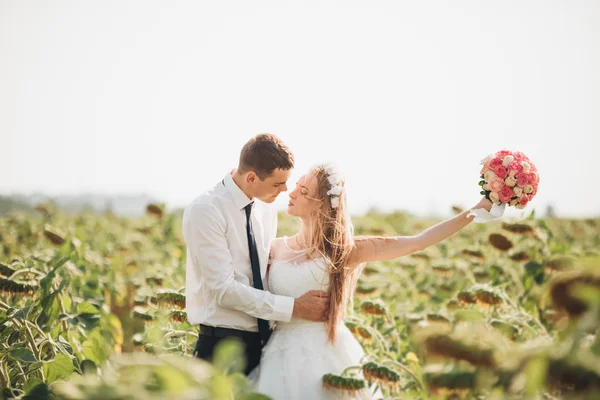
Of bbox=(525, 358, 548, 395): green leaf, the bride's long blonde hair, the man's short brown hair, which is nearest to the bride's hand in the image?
the bride's long blonde hair

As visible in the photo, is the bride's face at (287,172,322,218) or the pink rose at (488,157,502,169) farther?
the bride's face at (287,172,322,218)

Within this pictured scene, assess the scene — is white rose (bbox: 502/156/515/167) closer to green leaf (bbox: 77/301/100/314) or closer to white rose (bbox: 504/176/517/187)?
white rose (bbox: 504/176/517/187)

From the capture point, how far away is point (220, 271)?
116 inches

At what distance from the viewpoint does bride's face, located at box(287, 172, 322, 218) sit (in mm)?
3398

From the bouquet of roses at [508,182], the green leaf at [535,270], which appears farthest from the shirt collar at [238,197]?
the green leaf at [535,270]

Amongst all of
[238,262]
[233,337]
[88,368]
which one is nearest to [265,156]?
[238,262]

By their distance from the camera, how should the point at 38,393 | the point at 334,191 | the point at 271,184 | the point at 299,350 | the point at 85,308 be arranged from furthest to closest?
the point at 85,308
the point at 334,191
the point at 271,184
the point at 299,350
the point at 38,393

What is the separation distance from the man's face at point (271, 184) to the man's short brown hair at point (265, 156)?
0.8 inches

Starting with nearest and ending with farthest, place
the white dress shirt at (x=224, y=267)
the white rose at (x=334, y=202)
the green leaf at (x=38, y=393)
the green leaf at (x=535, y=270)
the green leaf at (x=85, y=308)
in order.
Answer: the green leaf at (x=38, y=393) → the white dress shirt at (x=224, y=267) → the white rose at (x=334, y=202) → the green leaf at (x=85, y=308) → the green leaf at (x=535, y=270)

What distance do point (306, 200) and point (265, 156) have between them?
0.44 metres

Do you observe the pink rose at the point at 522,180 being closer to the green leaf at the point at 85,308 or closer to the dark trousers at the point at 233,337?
the dark trousers at the point at 233,337

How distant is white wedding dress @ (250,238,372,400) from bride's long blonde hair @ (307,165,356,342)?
6cm

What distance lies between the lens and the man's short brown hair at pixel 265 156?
309 centimetres

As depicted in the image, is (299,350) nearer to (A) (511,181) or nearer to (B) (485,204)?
(B) (485,204)
